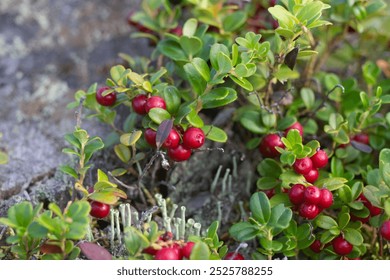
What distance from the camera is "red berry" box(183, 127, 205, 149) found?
1647mm

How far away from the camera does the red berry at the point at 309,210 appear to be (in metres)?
1.60

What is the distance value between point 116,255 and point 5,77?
3.64 feet

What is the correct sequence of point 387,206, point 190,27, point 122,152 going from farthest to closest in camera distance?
point 190,27 → point 122,152 → point 387,206

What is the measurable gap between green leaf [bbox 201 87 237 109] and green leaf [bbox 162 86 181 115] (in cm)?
8

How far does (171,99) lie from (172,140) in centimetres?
14

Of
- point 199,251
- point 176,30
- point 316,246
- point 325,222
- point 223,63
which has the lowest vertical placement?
point 316,246

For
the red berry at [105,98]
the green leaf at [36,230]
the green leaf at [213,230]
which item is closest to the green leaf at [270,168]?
the green leaf at [213,230]

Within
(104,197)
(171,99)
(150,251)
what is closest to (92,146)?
(104,197)

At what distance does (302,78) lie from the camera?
2174mm

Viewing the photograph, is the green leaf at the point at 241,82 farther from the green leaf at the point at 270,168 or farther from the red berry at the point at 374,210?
the red berry at the point at 374,210

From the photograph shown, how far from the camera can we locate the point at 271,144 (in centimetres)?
182

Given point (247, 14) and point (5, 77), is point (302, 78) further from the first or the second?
point (5, 77)

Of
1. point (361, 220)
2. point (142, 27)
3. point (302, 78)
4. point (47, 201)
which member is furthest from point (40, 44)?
point (361, 220)

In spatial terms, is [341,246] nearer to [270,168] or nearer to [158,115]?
[270,168]
